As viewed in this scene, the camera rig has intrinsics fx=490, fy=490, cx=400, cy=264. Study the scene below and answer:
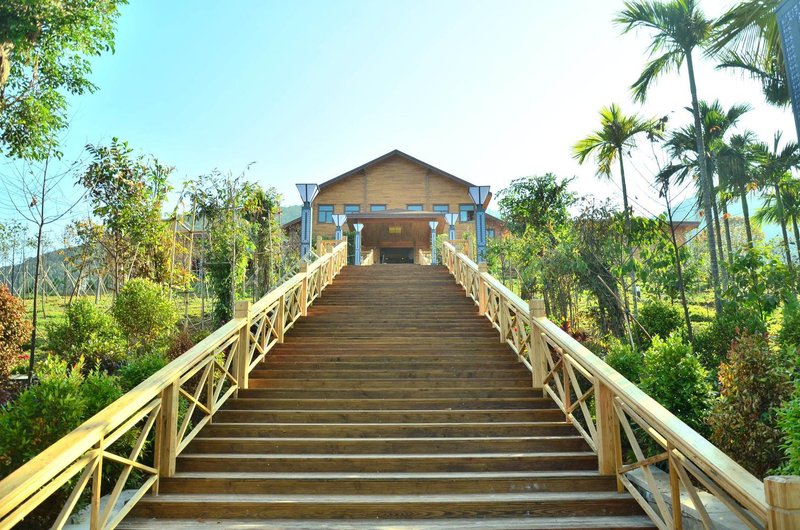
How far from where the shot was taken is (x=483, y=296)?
29.1 ft

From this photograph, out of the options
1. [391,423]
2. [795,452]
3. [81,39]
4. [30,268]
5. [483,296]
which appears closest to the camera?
[795,452]

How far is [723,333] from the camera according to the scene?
8.98 meters

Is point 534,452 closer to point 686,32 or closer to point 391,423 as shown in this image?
point 391,423

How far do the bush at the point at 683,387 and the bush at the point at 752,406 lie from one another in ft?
1.85

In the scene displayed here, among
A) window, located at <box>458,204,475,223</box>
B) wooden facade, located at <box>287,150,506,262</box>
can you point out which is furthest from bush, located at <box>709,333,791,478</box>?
window, located at <box>458,204,475,223</box>

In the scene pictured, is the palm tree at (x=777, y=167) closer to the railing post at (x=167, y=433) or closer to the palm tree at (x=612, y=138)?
the palm tree at (x=612, y=138)

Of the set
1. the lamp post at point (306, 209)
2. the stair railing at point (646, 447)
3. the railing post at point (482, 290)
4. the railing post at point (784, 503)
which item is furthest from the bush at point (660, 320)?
the railing post at point (784, 503)

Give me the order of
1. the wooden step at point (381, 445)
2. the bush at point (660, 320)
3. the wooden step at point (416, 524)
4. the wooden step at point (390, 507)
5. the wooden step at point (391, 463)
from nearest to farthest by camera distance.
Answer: the wooden step at point (416, 524) → the wooden step at point (390, 507) → the wooden step at point (391, 463) → the wooden step at point (381, 445) → the bush at point (660, 320)

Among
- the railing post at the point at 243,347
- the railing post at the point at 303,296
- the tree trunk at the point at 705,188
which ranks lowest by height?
the railing post at the point at 243,347

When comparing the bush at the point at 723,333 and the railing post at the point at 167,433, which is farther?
the bush at the point at 723,333

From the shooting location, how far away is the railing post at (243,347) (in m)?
5.48

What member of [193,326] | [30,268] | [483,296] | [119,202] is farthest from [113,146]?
[30,268]

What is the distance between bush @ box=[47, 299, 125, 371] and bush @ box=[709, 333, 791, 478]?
32.7 feet

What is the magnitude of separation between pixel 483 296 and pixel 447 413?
13.8ft
